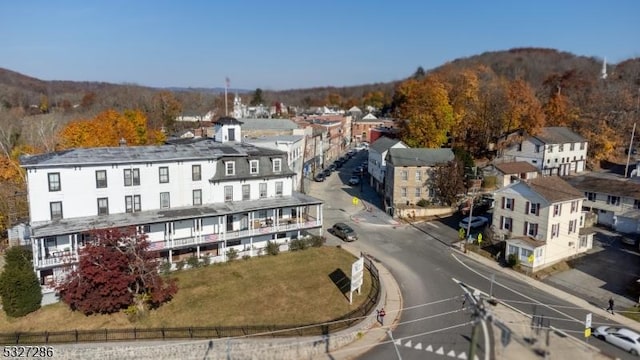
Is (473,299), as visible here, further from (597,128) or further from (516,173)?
(597,128)

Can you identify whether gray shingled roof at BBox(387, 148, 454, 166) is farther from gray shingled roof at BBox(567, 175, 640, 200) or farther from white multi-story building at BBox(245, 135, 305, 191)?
gray shingled roof at BBox(567, 175, 640, 200)

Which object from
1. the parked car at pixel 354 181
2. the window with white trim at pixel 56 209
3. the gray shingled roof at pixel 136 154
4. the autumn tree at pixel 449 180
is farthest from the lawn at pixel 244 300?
the parked car at pixel 354 181

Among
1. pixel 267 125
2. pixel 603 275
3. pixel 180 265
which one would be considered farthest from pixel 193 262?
pixel 267 125

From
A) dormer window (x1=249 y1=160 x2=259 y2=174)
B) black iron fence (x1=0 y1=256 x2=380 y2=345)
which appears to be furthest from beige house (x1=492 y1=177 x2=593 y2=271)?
dormer window (x1=249 y1=160 x2=259 y2=174)

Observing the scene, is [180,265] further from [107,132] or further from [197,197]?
[107,132]

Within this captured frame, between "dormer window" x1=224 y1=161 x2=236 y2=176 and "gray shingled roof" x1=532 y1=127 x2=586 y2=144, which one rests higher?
"gray shingled roof" x1=532 y1=127 x2=586 y2=144

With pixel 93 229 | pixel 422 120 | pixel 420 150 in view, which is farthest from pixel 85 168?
pixel 422 120

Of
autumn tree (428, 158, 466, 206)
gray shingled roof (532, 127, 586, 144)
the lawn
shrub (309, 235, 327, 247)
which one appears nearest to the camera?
the lawn

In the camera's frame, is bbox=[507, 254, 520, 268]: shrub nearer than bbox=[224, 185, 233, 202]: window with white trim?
Yes

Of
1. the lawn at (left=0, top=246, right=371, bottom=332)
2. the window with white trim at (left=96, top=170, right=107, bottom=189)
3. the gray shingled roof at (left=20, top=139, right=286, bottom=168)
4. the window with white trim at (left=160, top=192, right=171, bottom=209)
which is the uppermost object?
the gray shingled roof at (left=20, top=139, right=286, bottom=168)
